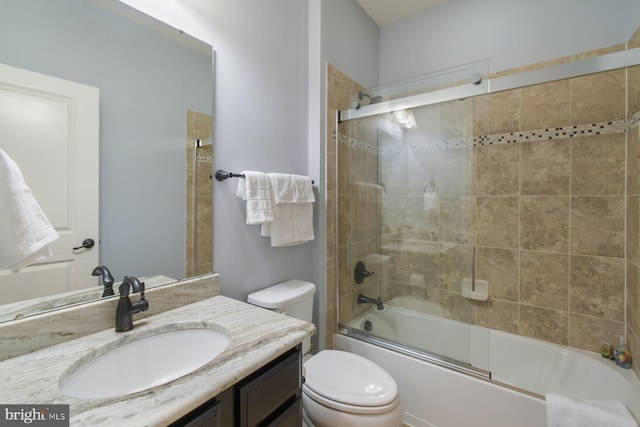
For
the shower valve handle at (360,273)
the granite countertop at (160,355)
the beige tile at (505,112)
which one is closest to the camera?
the granite countertop at (160,355)

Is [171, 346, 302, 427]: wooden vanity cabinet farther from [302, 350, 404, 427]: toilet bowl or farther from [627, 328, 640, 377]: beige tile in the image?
[627, 328, 640, 377]: beige tile

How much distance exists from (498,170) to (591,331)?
3.65 feet

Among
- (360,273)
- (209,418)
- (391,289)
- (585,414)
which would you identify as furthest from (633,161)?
(209,418)

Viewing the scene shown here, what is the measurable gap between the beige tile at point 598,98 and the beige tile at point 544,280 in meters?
0.85

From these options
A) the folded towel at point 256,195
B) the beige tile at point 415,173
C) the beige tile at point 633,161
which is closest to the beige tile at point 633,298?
the beige tile at point 633,161

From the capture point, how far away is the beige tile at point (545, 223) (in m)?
1.71

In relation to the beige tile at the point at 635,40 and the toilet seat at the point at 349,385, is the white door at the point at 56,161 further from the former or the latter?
the beige tile at the point at 635,40

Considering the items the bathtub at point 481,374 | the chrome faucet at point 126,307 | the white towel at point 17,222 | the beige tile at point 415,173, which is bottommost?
the bathtub at point 481,374

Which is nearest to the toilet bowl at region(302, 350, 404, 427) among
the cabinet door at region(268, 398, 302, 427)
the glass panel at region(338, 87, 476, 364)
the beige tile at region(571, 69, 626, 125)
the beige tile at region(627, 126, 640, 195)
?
the cabinet door at region(268, 398, 302, 427)

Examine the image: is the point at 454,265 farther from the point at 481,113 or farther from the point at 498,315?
the point at 481,113

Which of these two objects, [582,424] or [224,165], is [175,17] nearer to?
[224,165]

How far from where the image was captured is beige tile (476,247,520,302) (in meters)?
1.87

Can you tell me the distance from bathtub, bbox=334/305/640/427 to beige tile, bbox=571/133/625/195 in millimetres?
992

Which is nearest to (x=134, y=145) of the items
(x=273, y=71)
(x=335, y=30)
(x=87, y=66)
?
(x=87, y=66)
